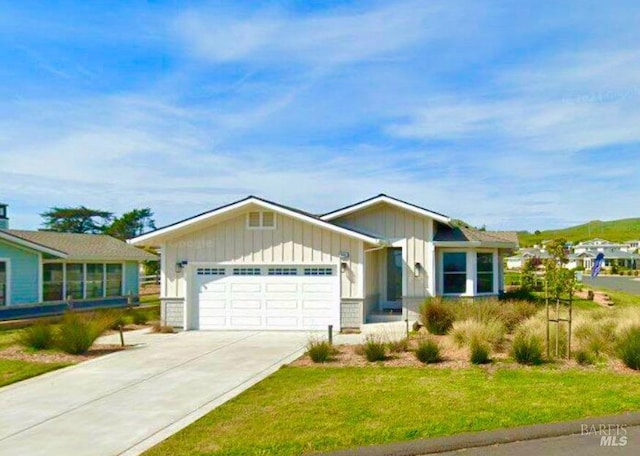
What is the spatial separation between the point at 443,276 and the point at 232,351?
9.08m

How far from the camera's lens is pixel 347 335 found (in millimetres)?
16906

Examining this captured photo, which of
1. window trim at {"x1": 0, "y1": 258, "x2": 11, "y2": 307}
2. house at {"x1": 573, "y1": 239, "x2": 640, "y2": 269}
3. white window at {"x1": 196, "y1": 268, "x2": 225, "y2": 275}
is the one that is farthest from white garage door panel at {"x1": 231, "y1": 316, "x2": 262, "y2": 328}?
house at {"x1": 573, "y1": 239, "x2": 640, "y2": 269}

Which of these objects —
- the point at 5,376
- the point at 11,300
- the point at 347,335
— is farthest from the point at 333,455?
the point at 11,300

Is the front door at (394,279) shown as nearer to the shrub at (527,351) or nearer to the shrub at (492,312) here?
the shrub at (492,312)

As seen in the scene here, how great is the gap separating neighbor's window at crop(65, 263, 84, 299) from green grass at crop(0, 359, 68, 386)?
1372 centimetres

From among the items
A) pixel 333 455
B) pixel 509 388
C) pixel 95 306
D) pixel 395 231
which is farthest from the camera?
pixel 95 306

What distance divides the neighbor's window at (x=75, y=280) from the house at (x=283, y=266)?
871cm

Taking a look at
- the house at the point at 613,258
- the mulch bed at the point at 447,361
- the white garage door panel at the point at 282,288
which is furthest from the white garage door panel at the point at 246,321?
the house at the point at 613,258

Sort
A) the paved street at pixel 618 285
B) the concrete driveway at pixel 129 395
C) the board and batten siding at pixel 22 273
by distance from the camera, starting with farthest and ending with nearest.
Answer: the paved street at pixel 618 285 → the board and batten siding at pixel 22 273 → the concrete driveway at pixel 129 395

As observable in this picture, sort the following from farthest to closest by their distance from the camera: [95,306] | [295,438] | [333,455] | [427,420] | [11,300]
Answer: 1. [95,306]
2. [11,300]
3. [427,420]
4. [295,438]
5. [333,455]

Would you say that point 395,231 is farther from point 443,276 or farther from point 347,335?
point 347,335

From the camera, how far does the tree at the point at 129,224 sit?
6400 centimetres

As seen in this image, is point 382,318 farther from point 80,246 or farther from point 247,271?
point 80,246

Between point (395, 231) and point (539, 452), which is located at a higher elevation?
point (395, 231)
